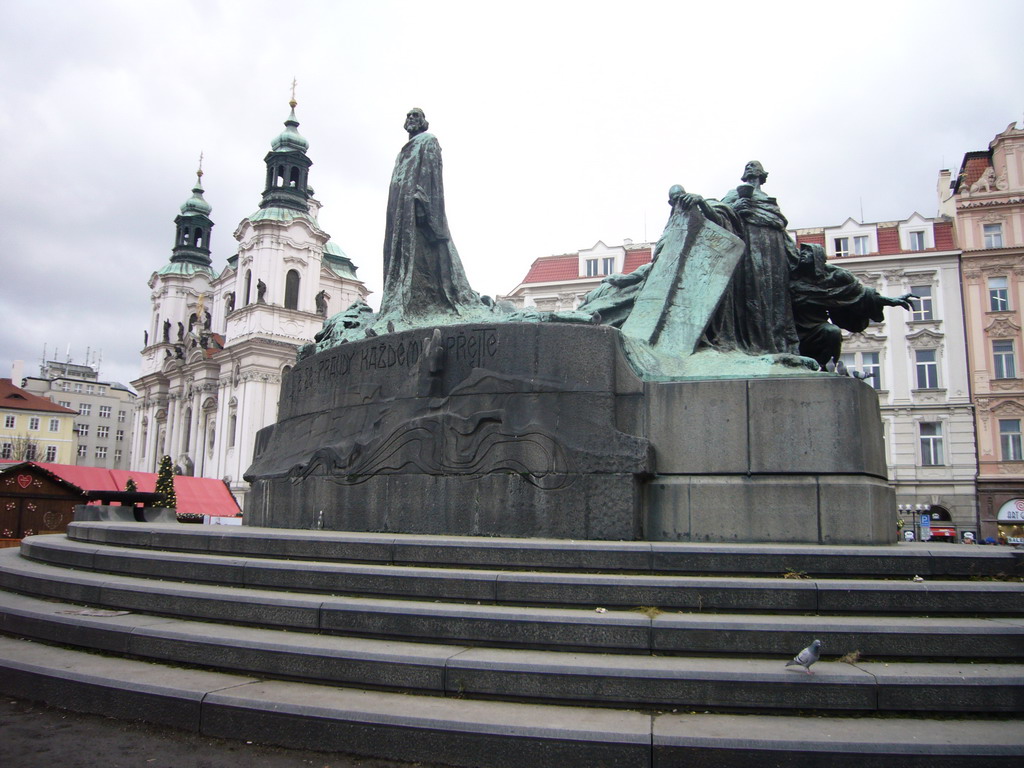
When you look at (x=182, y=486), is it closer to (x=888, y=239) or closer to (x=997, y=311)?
(x=888, y=239)

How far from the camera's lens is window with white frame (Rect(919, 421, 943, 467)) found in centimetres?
A: 3859

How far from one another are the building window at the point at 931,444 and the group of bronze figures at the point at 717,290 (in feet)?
103

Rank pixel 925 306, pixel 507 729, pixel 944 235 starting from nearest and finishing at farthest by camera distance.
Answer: pixel 507 729 < pixel 925 306 < pixel 944 235

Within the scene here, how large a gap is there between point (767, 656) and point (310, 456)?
20.3 feet

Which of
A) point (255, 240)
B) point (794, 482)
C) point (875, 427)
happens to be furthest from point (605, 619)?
point (255, 240)

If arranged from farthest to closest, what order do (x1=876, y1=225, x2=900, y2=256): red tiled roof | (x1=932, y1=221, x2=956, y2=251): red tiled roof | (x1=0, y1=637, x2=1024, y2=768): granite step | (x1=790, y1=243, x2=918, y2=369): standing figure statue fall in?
(x1=876, y1=225, x2=900, y2=256): red tiled roof → (x1=932, y1=221, x2=956, y2=251): red tiled roof → (x1=790, y1=243, x2=918, y2=369): standing figure statue → (x1=0, y1=637, x2=1024, y2=768): granite step

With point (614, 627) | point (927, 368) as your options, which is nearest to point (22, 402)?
point (927, 368)

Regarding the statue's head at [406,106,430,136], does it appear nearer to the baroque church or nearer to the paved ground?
the paved ground

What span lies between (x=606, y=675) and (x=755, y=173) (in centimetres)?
798

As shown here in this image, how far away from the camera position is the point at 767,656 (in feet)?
16.6

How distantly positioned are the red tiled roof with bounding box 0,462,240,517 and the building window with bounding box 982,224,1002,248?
1466 inches

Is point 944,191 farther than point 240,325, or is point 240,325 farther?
point 240,325

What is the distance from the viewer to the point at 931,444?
3891 centimetres

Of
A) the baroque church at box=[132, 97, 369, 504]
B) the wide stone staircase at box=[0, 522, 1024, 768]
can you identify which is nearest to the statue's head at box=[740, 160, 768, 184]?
the wide stone staircase at box=[0, 522, 1024, 768]
